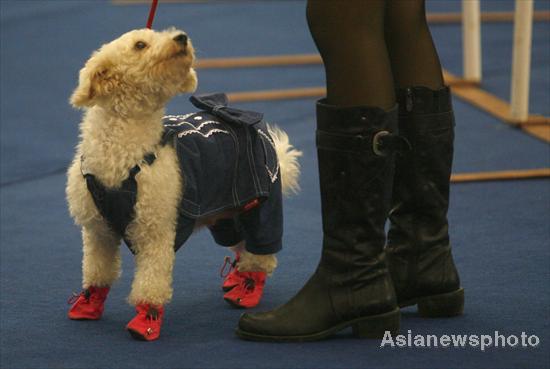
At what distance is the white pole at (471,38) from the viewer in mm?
4309

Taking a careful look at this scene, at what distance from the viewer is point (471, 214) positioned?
2693 mm

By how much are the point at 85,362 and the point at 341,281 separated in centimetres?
44

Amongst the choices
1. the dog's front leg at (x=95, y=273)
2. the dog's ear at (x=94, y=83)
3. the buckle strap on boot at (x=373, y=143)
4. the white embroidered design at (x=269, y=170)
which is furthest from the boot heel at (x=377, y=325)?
the dog's ear at (x=94, y=83)

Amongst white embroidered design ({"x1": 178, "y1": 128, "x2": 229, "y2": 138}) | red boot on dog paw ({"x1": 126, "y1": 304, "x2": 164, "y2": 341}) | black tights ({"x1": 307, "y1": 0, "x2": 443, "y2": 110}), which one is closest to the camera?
black tights ({"x1": 307, "y1": 0, "x2": 443, "y2": 110})

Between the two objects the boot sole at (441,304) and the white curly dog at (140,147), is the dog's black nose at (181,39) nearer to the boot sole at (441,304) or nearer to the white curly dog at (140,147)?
the white curly dog at (140,147)

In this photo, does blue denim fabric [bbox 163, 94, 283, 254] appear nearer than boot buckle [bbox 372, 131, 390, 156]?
No

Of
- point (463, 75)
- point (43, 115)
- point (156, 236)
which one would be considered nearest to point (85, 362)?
point (156, 236)

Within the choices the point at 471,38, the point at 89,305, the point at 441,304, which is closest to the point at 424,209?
the point at 441,304

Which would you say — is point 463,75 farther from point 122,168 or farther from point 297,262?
point 122,168

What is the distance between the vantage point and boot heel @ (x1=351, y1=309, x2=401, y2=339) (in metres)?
1.80

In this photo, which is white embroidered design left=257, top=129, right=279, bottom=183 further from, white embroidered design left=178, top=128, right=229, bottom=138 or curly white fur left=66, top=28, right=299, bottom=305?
curly white fur left=66, top=28, right=299, bottom=305

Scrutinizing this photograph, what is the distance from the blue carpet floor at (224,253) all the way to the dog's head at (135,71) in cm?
41

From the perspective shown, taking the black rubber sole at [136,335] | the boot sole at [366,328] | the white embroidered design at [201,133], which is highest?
the white embroidered design at [201,133]

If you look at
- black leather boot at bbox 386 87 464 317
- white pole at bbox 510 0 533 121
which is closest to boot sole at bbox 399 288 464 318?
black leather boot at bbox 386 87 464 317
